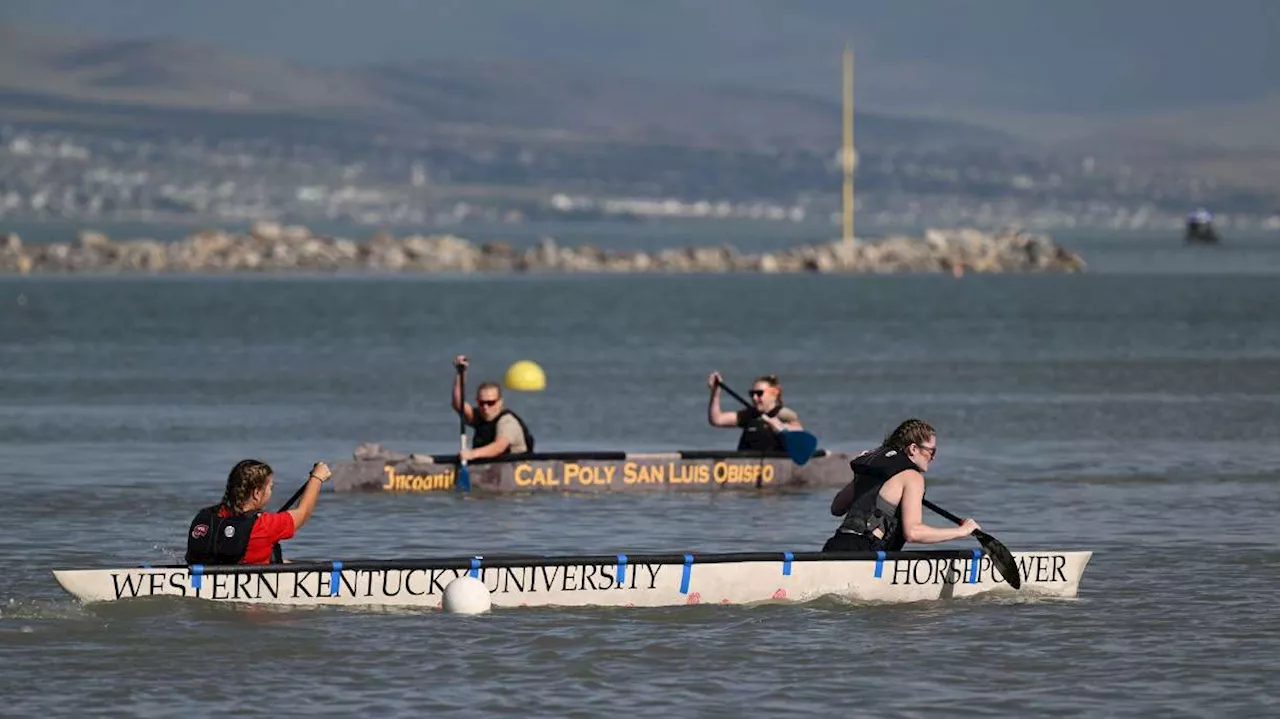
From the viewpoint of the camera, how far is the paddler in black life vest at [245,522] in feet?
59.5

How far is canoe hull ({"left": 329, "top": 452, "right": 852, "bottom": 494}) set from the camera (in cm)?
2714

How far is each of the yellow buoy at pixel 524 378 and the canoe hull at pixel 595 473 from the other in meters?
19.4

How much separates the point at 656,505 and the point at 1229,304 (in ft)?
251

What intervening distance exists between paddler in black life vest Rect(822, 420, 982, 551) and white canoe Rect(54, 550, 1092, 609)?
0.89 ft

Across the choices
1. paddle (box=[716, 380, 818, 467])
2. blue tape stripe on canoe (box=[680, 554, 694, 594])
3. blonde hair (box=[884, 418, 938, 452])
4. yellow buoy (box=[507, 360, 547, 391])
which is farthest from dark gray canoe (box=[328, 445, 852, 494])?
yellow buoy (box=[507, 360, 547, 391])

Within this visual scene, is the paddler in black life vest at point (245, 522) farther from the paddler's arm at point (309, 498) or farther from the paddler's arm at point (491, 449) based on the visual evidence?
the paddler's arm at point (491, 449)

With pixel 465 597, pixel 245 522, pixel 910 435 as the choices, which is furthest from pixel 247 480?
pixel 910 435

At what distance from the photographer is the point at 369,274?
5207 inches

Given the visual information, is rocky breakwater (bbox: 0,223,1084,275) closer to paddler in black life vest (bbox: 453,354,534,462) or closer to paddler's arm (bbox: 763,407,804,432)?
paddler in black life vest (bbox: 453,354,534,462)

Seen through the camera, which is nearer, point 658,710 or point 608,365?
point 658,710

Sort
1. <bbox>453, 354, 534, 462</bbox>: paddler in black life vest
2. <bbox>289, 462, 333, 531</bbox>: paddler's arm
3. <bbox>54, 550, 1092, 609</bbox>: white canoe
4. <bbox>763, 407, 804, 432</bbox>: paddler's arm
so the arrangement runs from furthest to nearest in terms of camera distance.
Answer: <bbox>763, 407, 804, 432</bbox>: paddler's arm
<bbox>453, 354, 534, 462</bbox>: paddler in black life vest
<bbox>54, 550, 1092, 609</bbox>: white canoe
<bbox>289, 462, 333, 531</bbox>: paddler's arm

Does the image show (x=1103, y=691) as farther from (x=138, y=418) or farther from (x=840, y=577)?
(x=138, y=418)

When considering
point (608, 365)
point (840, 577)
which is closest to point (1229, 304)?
point (608, 365)

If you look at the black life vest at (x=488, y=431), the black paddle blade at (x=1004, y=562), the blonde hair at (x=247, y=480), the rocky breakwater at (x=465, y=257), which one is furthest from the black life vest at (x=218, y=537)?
the rocky breakwater at (x=465, y=257)
